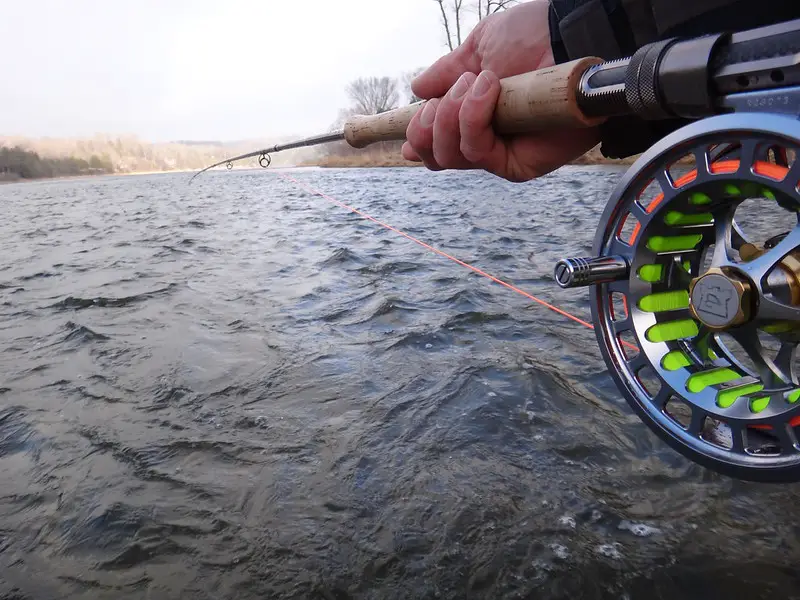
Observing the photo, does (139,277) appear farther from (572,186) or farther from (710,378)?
(572,186)

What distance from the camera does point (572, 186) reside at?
1242cm

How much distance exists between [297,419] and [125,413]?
2.64ft

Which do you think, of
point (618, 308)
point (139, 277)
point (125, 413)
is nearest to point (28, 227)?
point (139, 277)

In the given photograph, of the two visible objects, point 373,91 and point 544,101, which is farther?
point 373,91

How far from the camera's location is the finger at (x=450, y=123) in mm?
1867

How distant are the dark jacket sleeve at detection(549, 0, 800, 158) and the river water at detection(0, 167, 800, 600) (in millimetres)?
1083

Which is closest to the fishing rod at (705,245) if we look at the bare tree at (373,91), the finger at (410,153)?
the finger at (410,153)

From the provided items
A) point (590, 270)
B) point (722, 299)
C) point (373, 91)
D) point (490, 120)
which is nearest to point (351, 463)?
point (590, 270)

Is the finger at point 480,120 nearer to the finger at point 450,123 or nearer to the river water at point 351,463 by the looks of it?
the finger at point 450,123

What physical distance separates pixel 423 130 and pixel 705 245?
103 centimetres

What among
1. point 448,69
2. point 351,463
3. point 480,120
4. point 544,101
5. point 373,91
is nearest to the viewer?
point 544,101

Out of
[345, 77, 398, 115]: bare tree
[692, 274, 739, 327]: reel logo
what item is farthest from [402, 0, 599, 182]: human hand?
[345, 77, 398, 115]: bare tree

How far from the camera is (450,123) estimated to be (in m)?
1.92

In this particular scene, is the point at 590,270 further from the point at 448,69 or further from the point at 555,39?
the point at 448,69
